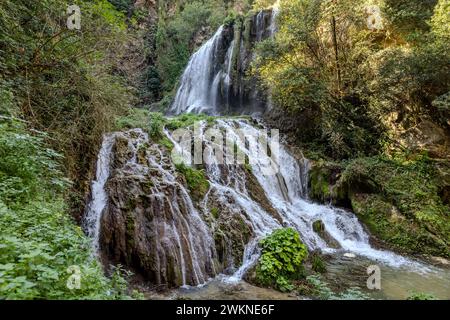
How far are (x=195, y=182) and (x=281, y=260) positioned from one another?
2.81m

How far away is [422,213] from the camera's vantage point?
8.23 m

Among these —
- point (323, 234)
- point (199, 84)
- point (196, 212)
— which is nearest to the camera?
point (196, 212)

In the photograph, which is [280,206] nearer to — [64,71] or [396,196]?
[396,196]

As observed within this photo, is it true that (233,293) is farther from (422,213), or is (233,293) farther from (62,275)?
(422,213)

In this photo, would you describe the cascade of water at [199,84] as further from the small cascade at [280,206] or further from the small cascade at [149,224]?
the small cascade at [149,224]

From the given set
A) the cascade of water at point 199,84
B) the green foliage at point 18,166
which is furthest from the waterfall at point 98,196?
the cascade of water at point 199,84

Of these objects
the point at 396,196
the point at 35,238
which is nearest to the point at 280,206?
the point at 396,196

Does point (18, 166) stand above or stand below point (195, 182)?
below

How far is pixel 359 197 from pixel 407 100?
4.25 meters

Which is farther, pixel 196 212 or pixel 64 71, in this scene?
pixel 196 212

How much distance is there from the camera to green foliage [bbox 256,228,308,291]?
5.55 meters

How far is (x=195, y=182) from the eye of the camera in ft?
25.0

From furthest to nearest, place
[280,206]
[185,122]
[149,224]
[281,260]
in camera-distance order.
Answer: [185,122] → [280,206] → [149,224] → [281,260]

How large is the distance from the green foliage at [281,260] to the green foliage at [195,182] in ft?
6.40
